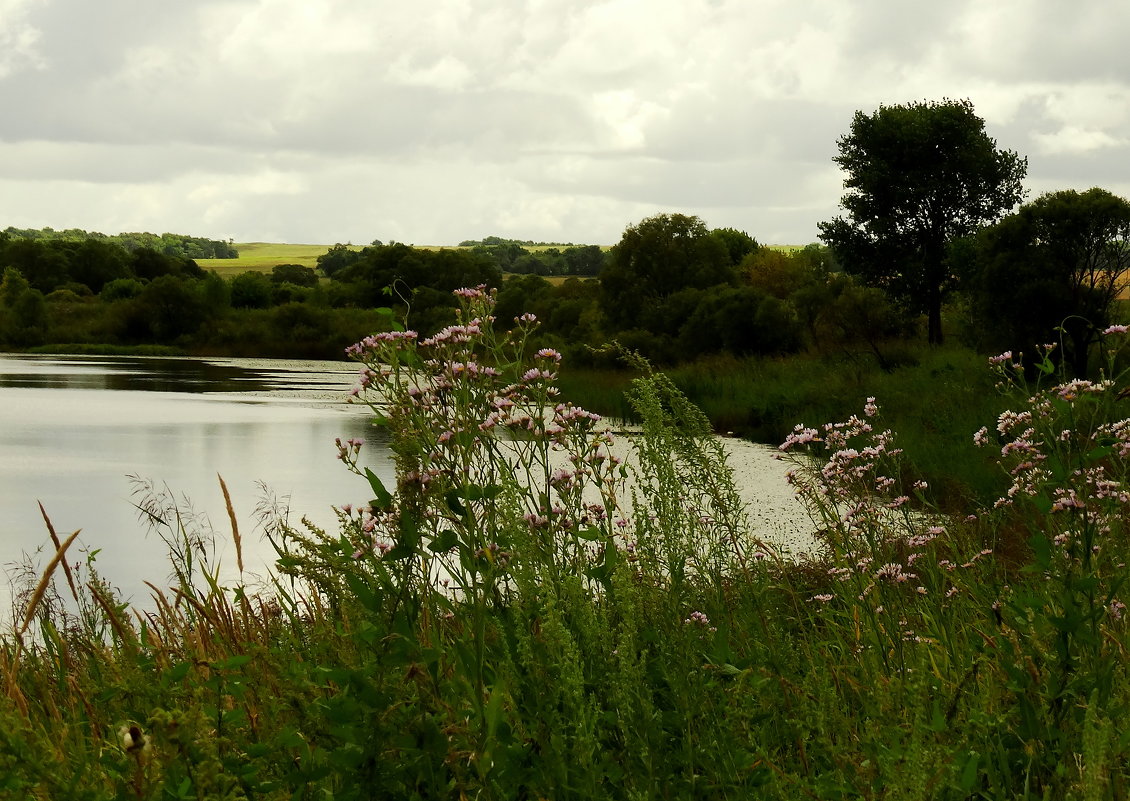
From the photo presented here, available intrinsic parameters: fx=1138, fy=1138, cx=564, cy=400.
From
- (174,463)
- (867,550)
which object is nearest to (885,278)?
(174,463)

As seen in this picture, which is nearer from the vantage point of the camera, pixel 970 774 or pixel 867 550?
pixel 970 774

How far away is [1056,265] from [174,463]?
1453 cm

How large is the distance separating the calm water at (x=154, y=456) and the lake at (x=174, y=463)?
3 centimetres

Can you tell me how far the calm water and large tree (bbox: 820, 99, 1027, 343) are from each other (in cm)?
1339

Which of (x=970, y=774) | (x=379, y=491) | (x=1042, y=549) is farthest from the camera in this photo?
(x=1042, y=549)

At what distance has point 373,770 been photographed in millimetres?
1754

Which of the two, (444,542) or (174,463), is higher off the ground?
(444,542)

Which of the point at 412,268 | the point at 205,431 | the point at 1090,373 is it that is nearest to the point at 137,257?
the point at 412,268

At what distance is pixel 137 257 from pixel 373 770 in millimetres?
92115

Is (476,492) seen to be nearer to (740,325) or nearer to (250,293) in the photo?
(740,325)

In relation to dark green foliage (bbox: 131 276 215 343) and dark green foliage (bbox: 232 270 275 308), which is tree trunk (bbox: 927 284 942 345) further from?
dark green foliage (bbox: 232 270 275 308)

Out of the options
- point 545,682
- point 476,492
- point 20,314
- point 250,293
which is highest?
point 250,293

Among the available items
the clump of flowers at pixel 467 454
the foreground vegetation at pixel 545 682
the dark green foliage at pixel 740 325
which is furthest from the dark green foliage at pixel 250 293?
the foreground vegetation at pixel 545 682

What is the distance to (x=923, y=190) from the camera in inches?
1082
